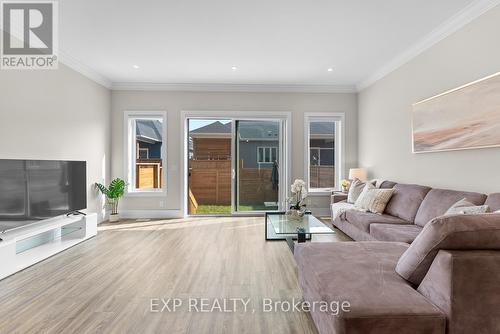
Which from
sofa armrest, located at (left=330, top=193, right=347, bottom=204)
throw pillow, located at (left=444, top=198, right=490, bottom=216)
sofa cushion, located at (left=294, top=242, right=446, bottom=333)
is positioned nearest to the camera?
sofa cushion, located at (left=294, top=242, right=446, bottom=333)

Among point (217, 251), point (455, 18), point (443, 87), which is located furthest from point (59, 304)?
point (455, 18)

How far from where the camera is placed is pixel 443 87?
3166 millimetres

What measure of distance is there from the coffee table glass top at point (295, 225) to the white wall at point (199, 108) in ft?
6.56

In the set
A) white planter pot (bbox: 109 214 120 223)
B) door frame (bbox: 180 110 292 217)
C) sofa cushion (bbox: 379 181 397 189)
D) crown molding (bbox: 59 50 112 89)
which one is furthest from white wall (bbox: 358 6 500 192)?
crown molding (bbox: 59 50 112 89)

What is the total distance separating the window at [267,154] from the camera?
5574mm

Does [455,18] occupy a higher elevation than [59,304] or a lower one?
higher

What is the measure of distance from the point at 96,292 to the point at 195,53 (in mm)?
3307

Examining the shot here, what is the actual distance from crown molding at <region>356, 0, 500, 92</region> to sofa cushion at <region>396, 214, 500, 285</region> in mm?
2552

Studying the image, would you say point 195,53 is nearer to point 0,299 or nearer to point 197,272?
point 197,272

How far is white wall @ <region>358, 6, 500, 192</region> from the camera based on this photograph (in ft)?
8.50

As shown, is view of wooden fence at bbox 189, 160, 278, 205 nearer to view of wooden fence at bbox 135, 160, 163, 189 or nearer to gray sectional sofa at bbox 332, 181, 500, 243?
view of wooden fence at bbox 135, 160, 163, 189

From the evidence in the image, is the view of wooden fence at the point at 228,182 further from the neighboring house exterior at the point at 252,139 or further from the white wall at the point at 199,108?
the white wall at the point at 199,108

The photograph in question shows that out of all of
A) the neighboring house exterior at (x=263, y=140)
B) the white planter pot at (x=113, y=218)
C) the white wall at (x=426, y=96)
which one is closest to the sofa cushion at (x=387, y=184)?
the white wall at (x=426, y=96)

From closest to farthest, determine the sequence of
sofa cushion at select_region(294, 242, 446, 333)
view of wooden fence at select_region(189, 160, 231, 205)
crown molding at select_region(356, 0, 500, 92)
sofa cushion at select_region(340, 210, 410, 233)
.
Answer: sofa cushion at select_region(294, 242, 446, 333) < crown molding at select_region(356, 0, 500, 92) < sofa cushion at select_region(340, 210, 410, 233) < view of wooden fence at select_region(189, 160, 231, 205)
